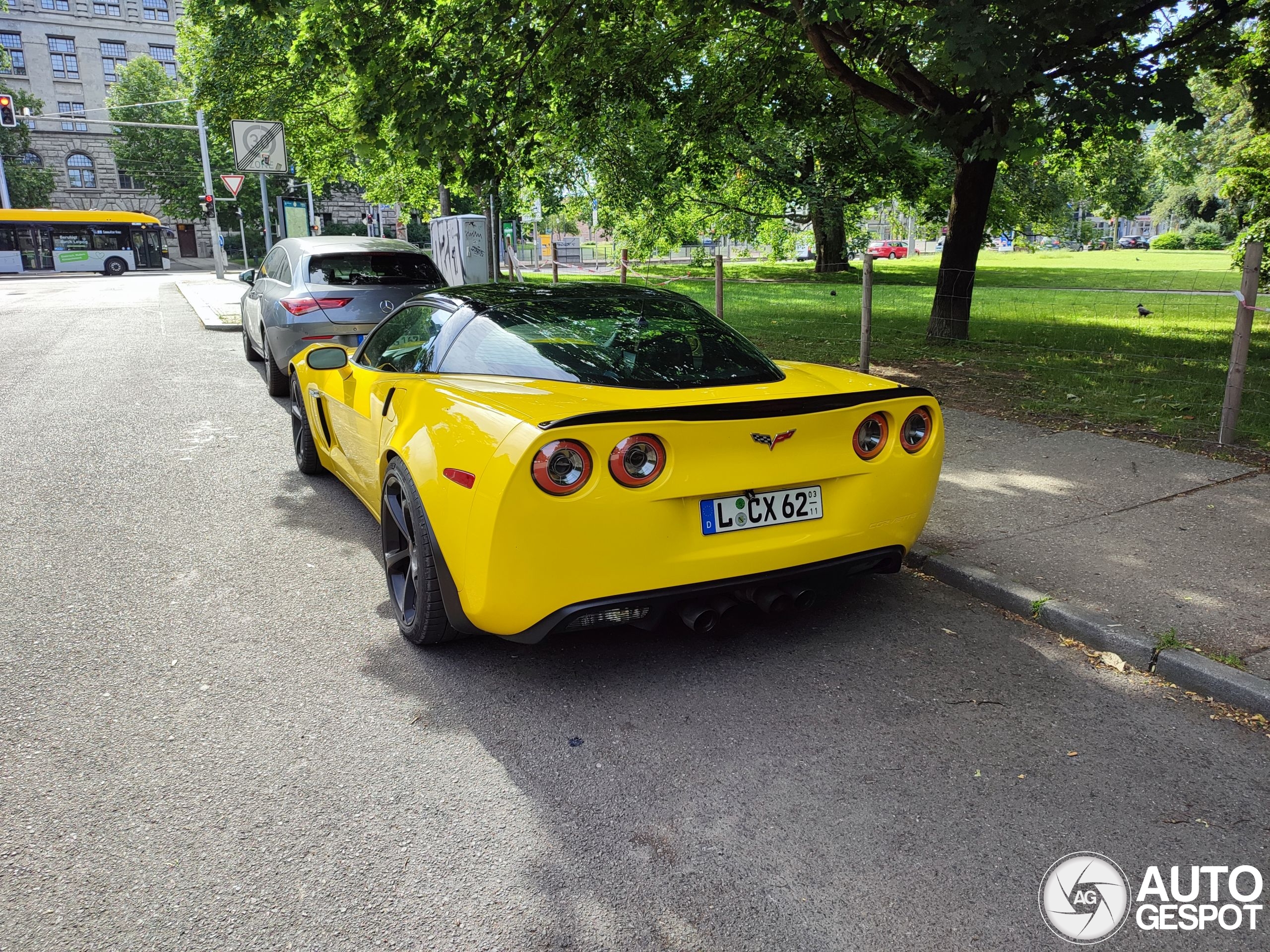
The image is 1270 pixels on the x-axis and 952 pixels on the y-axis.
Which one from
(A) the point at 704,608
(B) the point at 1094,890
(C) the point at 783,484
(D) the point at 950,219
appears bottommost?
(B) the point at 1094,890

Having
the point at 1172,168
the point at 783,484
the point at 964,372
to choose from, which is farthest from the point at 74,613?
the point at 1172,168

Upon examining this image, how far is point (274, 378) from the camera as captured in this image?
9344 mm

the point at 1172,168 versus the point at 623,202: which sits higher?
the point at 1172,168

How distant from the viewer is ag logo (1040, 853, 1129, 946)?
2184 millimetres

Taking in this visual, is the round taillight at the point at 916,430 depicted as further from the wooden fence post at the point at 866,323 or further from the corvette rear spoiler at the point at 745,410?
the wooden fence post at the point at 866,323

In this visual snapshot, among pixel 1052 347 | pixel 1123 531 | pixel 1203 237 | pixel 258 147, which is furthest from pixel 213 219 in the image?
pixel 1203 237

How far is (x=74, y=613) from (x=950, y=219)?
11688 millimetres

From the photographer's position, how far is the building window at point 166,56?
214ft

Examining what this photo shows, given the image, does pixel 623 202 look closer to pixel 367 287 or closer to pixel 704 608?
pixel 367 287

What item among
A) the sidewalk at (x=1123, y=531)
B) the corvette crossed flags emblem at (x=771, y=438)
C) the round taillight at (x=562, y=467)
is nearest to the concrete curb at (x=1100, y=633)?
the sidewalk at (x=1123, y=531)

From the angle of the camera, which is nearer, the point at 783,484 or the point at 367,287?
the point at 783,484

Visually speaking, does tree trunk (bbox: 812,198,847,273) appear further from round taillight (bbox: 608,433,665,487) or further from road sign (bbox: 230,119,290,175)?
round taillight (bbox: 608,433,665,487)

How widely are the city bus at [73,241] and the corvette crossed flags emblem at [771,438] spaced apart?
45.0 meters

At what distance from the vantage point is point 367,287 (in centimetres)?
898
